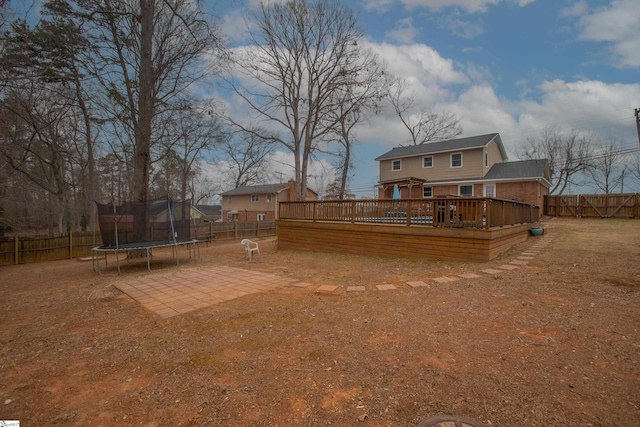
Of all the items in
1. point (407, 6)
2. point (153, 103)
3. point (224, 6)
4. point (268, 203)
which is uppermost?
point (407, 6)

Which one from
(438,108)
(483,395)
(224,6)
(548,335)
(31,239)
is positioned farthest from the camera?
(438,108)

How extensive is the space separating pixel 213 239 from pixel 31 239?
6995mm

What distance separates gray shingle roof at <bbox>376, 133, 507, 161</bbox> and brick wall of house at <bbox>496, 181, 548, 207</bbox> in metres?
2.92

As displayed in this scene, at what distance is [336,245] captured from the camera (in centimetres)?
913

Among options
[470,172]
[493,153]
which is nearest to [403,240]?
[470,172]

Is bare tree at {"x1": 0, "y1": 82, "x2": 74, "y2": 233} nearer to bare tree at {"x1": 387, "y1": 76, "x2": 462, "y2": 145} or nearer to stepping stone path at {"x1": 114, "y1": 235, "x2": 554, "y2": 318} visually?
stepping stone path at {"x1": 114, "y1": 235, "x2": 554, "y2": 318}

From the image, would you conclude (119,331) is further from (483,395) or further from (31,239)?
(31,239)

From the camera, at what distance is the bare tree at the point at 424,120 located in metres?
24.5

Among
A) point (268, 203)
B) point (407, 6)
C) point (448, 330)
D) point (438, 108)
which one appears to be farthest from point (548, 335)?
point (268, 203)

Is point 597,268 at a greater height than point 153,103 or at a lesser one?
lesser

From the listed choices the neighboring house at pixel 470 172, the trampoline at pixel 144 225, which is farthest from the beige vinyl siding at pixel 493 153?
the trampoline at pixel 144 225

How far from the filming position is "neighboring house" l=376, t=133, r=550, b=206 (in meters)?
17.4

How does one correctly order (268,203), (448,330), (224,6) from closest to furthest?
(448,330) → (224,6) → (268,203)

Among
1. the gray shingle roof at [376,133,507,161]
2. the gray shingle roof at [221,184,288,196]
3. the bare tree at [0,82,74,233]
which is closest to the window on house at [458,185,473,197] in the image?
the gray shingle roof at [376,133,507,161]
